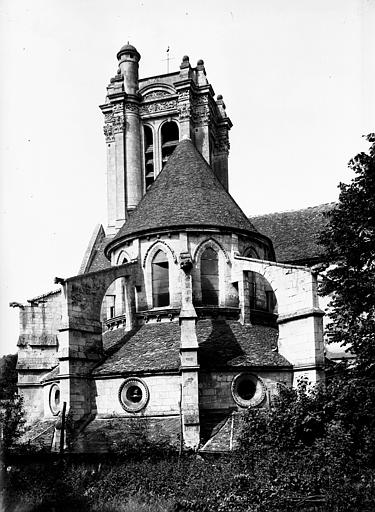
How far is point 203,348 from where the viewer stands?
77.4ft

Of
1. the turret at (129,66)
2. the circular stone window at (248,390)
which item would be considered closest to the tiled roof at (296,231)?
the circular stone window at (248,390)

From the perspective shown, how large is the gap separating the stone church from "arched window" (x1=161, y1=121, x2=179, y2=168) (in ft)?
40.9

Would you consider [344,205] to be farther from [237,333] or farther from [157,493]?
[157,493]

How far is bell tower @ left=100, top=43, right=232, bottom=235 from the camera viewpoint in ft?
142

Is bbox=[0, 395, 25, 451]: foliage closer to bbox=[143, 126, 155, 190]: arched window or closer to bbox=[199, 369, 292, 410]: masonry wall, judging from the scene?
bbox=[199, 369, 292, 410]: masonry wall

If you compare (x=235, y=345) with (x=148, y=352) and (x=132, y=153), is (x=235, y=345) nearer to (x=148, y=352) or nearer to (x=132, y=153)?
(x=148, y=352)

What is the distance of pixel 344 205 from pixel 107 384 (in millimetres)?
10207

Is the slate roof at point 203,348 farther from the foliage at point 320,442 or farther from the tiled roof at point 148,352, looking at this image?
the foliage at point 320,442

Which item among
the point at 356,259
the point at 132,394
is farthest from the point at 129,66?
the point at 356,259

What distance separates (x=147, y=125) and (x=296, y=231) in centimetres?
1371

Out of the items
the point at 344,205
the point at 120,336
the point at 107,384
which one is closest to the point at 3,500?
the point at 107,384

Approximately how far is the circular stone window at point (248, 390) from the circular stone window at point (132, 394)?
310cm

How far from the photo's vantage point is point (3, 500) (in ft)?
54.2

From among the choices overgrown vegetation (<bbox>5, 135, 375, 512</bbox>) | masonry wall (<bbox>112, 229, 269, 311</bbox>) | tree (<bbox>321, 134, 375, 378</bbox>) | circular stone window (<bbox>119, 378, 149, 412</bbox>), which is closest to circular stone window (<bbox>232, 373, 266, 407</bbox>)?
overgrown vegetation (<bbox>5, 135, 375, 512</bbox>)
